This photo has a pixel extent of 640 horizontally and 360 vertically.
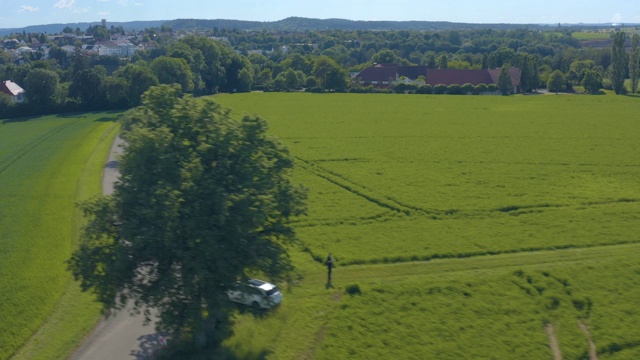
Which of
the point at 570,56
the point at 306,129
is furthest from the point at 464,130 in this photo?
the point at 570,56

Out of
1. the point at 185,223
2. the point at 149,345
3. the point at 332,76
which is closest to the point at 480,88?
the point at 332,76

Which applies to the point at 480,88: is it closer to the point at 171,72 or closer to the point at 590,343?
the point at 171,72

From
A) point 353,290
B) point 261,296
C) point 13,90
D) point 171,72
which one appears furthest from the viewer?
point 13,90

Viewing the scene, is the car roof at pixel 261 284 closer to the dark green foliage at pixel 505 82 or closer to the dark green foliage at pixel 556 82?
the dark green foliage at pixel 505 82

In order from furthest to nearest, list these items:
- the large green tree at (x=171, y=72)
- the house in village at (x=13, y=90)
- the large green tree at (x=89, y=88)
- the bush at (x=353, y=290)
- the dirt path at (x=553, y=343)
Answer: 1. the house in village at (x=13, y=90)
2. the large green tree at (x=89, y=88)
3. the large green tree at (x=171, y=72)
4. the bush at (x=353, y=290)
5. the dirt path at (x=553, y=343)

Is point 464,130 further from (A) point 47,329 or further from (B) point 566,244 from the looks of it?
(A) point 47,329

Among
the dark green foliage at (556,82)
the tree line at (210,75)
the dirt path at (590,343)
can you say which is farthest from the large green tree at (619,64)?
the dirt path at (590,343)

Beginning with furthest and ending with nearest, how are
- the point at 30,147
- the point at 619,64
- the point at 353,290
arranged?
the point at 619,64 → the point at 30,147 → the point at 353,290
